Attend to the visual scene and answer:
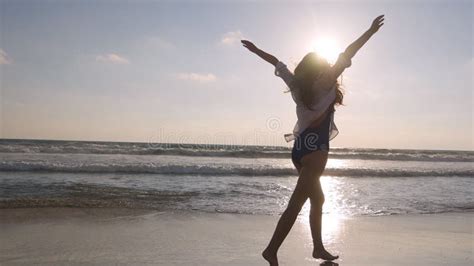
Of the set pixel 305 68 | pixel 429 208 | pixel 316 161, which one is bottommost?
pixel 429 208

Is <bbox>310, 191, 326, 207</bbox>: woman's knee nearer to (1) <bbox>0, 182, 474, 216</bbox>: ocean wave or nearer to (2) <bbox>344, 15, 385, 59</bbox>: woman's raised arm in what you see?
(2) <bbox>344, 15, 385, 59</bbox>: woman's raised arm

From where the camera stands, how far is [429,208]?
6.91m

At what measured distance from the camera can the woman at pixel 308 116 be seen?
120 inches

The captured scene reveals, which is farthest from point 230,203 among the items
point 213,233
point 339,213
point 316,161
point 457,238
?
point 316,161

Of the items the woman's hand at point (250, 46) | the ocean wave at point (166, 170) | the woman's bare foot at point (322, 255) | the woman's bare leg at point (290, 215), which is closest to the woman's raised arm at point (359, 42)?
the woman's hand at point (250, 46)

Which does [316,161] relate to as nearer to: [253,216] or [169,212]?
[253,216]

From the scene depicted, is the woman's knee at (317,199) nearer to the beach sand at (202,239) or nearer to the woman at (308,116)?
the woman at (308,116)

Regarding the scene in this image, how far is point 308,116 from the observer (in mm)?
3127

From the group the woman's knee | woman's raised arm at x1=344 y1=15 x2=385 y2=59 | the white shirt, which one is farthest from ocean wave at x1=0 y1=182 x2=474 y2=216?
woman's raised arm at x1=344 y1=15 x2=385 y2=59

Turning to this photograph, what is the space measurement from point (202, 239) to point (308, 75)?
80.1 inches

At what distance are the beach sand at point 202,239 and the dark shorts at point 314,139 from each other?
0.94m

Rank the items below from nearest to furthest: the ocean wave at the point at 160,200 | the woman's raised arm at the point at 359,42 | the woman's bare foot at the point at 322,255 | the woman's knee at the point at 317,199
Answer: the woman's raised arm at the point at 359,42 < the woman's knee at the point at 317,199 < the woman's bare foot at the point at 322,255 < the ocean wave at the point at 160,200

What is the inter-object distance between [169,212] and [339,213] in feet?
8.17

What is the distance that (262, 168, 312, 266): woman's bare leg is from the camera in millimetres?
3082
